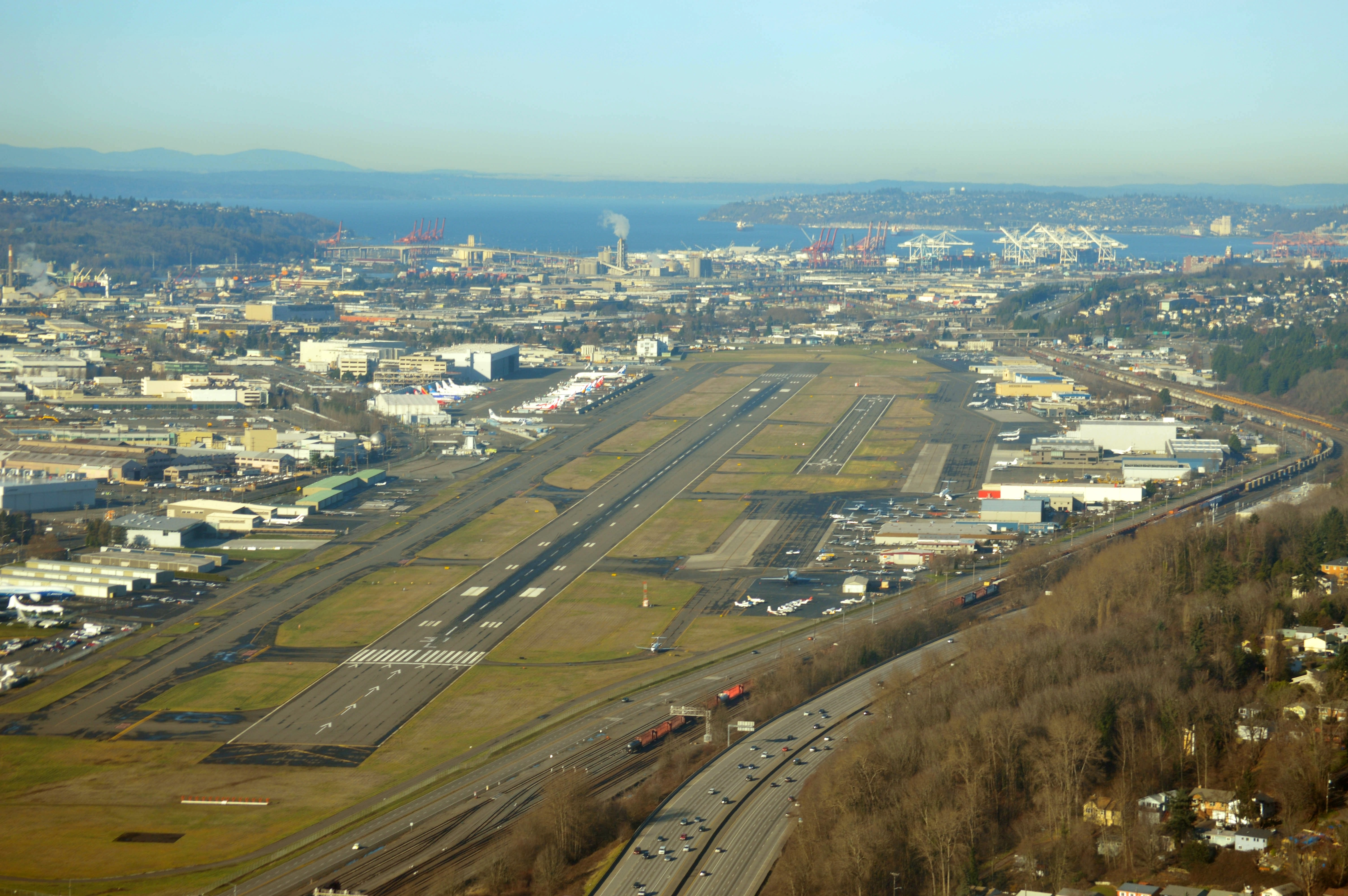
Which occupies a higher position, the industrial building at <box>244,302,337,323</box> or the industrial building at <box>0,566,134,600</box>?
the industrial building at <box>244,302,337,323</box>

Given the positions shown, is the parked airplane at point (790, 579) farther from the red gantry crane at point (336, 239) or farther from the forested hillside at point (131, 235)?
→ the red gantry crane at point (336, 239)

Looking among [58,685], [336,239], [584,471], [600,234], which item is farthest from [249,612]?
[600,234]

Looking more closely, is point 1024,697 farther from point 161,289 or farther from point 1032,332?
point 161,289

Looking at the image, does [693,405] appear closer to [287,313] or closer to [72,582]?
[72,582]

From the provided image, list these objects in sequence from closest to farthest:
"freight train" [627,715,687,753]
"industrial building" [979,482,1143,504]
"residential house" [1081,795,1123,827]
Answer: "residential house" [1081,795,1123,827] < "freight train" [627,715,687,753] < "industrial building" [979,482,1143,504]

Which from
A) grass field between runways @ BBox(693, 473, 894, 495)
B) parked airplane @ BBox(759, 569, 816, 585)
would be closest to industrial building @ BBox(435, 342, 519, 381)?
grass field between runways @ BBox(693, 473, 894, 495)

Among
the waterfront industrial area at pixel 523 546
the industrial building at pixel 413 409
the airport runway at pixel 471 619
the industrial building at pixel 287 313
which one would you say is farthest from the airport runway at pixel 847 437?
the industrial building at pixel 287 313

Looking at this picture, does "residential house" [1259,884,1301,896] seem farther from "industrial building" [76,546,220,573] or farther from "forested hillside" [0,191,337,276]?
"forested hillside" [0,191,337,276]
